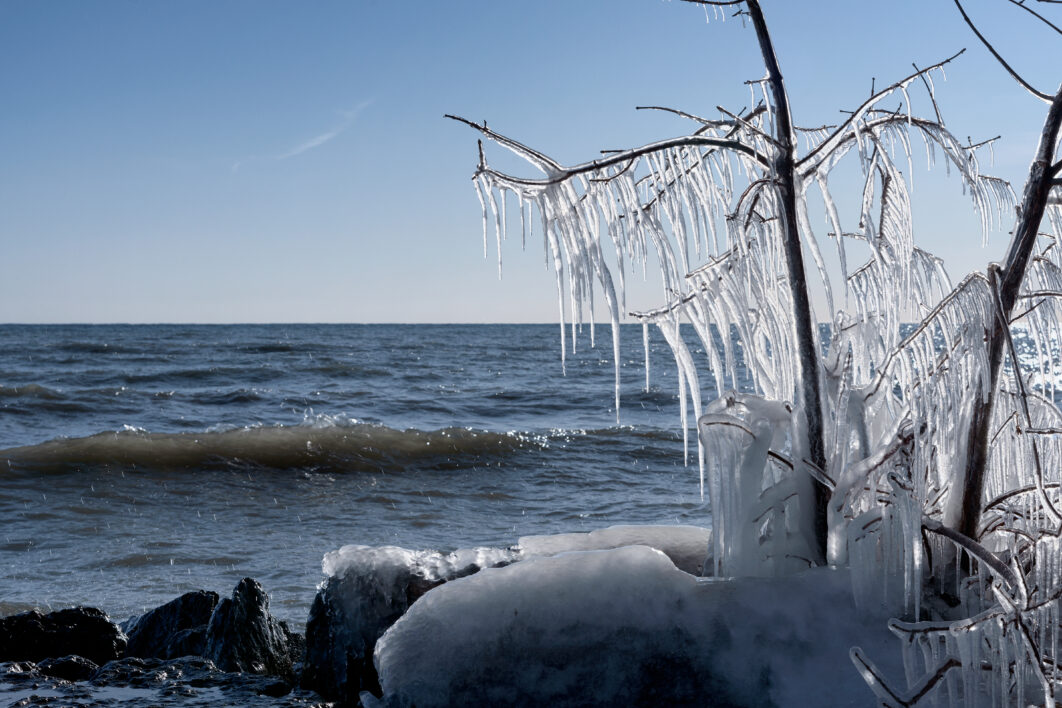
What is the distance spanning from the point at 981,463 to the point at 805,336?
584 millimetres

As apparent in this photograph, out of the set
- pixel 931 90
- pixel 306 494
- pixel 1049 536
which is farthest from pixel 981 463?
pixel 306 494

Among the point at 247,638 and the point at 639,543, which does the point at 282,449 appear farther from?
the point at 639,543

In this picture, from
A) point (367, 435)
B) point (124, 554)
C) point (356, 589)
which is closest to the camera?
point (356, 589)

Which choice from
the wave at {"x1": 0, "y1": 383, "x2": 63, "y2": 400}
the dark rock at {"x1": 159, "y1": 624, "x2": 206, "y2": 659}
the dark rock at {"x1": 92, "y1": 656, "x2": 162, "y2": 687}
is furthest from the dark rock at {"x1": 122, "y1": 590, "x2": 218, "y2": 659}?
the wave at {"x1": 0, "y1": 383, "x2": 63, "y2": 400}

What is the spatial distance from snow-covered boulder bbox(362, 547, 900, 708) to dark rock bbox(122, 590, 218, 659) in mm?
1640

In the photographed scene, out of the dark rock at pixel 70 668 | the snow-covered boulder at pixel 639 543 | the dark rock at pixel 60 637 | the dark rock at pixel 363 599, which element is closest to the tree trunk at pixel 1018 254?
the snow-covered boulder at pixel 639 543

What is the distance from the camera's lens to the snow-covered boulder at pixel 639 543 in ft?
9.94

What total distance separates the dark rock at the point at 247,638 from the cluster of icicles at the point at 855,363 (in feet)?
6.16

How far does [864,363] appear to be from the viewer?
2963mm

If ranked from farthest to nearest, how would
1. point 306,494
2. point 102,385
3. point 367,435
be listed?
point 102,385 < point 367,435 < point 306,494

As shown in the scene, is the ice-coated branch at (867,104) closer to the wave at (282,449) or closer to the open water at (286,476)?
the open water at (286,476)

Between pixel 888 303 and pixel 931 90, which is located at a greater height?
pixel 931 90

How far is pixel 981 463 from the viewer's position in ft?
7.86

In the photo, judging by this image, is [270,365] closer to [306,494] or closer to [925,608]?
[306,494]
